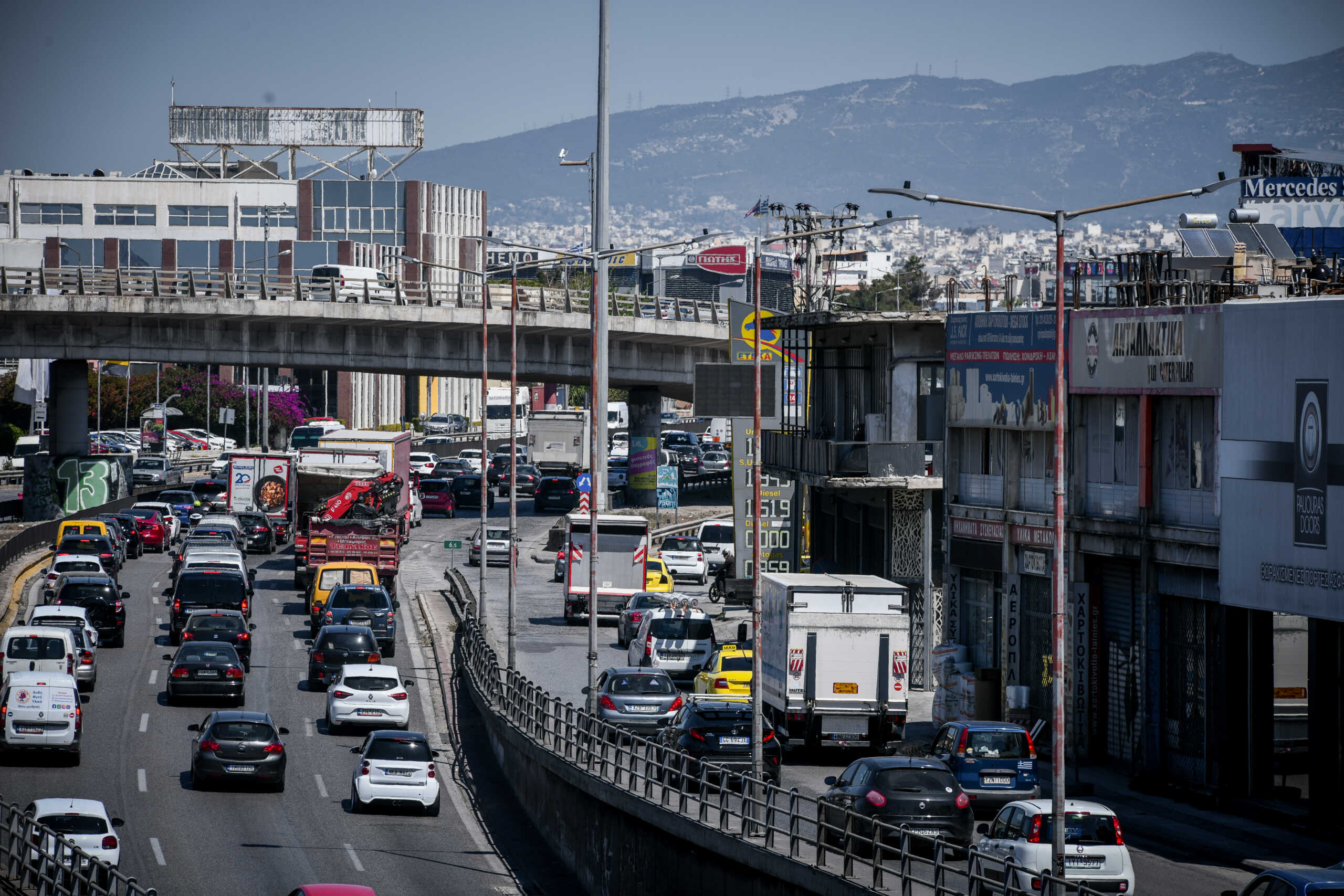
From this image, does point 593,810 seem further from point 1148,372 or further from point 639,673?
point 1148,372

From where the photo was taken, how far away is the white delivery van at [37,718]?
3209 cm

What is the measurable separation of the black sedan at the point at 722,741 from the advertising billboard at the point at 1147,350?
9497 millimetres

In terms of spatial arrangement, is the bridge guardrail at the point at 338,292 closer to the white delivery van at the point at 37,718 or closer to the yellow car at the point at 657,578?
the yellow car at the point at 657,578

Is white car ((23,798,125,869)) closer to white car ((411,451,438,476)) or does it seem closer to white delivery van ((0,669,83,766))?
white delivery van ((0,669,83,766))

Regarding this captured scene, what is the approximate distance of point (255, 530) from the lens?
6631 cm

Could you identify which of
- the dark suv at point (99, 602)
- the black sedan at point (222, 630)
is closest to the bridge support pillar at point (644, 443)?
the dark suv at point (99, 602)

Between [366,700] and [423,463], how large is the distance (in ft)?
204

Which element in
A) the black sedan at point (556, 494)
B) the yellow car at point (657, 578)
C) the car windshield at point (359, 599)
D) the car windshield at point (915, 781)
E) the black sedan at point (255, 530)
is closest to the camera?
the car windshield at point (915, 781)

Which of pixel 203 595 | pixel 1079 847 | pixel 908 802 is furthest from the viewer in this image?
pixel 203 595

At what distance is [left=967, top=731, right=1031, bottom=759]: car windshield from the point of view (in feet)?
87.1

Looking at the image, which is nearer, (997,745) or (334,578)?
(997,745)

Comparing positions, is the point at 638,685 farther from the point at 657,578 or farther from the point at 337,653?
the point at 657,578

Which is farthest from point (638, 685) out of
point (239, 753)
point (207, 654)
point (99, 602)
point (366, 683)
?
point (99, 602)

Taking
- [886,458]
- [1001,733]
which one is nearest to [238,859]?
[1001,733]
